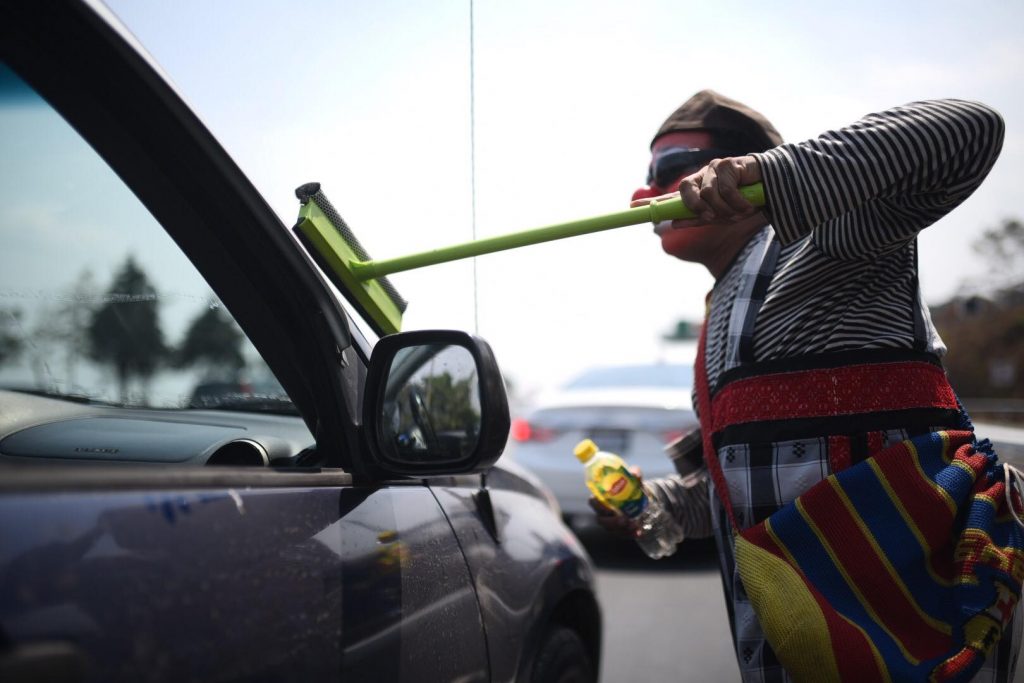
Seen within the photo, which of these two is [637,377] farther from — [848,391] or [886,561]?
[886,561]

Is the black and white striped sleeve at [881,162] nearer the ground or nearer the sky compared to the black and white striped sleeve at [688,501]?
nearer the sky

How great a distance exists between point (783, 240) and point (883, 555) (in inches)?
24.7

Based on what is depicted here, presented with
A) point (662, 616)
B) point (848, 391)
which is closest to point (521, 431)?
point (662, 616)

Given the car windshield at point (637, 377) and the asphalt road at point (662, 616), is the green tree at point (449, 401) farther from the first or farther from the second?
the car windshield at point (637, 377)

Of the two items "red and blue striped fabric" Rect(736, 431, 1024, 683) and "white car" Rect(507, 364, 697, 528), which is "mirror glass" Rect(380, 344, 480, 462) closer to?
"red and blue striped fabric" Rect(736, 431, 1024, 683)

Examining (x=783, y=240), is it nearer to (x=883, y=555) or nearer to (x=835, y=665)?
(x=883, y=555)

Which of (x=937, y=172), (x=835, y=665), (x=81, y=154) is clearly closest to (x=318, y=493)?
(x=81, y=154)

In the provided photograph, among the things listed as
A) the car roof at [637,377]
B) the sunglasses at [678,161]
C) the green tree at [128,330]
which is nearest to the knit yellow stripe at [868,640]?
the sunglasses at [678,161]

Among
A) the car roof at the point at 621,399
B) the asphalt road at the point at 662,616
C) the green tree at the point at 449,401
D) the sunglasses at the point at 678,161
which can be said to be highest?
the sunglasses at the point at 678,161

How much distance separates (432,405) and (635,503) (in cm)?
82

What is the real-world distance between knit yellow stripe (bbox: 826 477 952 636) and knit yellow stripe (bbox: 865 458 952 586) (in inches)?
2.3

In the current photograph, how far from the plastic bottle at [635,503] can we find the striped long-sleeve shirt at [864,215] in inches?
24.7

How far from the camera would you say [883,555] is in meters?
1.67

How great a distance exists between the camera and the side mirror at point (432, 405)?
163cm
